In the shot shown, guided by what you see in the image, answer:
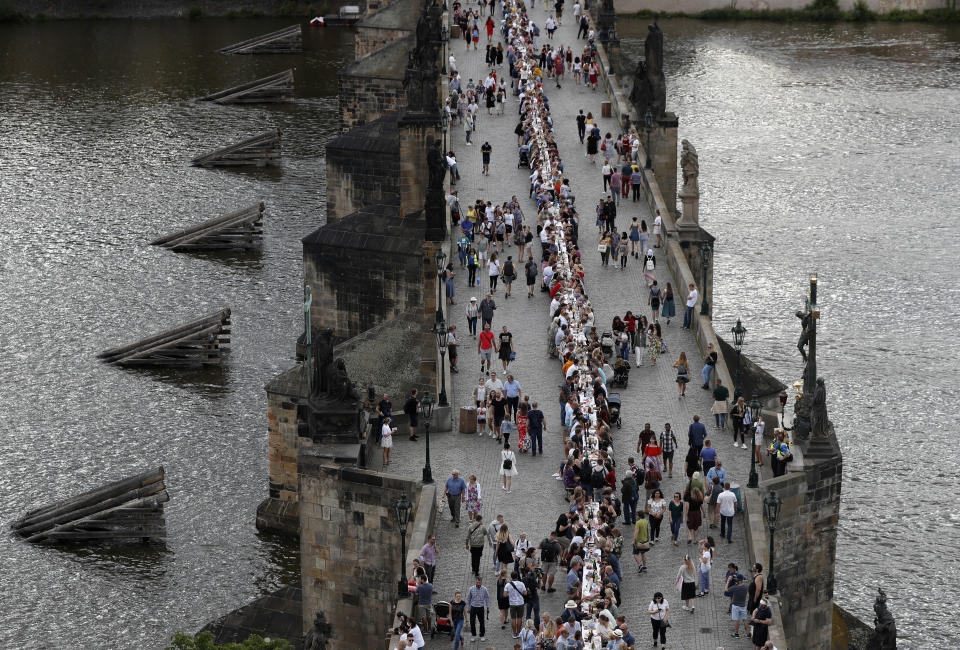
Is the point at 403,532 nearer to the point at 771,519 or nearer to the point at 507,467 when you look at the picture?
the point at 507,467

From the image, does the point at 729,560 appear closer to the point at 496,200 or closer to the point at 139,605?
the point at 139,605

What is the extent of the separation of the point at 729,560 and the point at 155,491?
88.1ft

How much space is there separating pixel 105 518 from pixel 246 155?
48.7 meters

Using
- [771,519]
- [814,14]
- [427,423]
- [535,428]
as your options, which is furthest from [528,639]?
[814,14]

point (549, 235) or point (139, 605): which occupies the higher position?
point (549, 235)

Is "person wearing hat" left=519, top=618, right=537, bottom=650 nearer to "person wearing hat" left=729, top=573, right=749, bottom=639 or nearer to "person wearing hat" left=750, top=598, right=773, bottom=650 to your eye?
"person wearing hat" left=729, top=573, right=749, bottom=639

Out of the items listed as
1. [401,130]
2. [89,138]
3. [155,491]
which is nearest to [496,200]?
[401,130]

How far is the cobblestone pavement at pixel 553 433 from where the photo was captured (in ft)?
172

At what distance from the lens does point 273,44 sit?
147 meters

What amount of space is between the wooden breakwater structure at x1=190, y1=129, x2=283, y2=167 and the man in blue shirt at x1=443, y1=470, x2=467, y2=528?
6477 cm

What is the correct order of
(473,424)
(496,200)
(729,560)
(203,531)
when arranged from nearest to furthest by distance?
(729,560) < (473,424) < (203,531) < (496,200)

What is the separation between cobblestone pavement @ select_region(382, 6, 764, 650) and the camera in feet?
172

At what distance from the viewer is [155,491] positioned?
7356 cm

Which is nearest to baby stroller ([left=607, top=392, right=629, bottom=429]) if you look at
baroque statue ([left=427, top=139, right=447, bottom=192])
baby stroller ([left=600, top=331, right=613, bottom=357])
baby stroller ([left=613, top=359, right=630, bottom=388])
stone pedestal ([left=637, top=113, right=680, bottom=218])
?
baby stroller ([left=613, top=359, right=630, bottom=388])
